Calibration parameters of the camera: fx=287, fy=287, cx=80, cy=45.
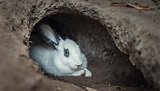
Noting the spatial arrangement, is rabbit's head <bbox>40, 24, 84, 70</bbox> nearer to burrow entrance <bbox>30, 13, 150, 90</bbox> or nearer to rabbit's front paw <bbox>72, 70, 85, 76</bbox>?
rabbit's front paw <bbox>72, 70, 85, 76</bbox>

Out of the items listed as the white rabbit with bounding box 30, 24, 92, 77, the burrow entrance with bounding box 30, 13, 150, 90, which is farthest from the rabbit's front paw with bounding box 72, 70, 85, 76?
the burrow entrance with bounding box 30, 13, 150, 90

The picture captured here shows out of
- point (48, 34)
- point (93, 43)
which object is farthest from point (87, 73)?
point (48, 34)

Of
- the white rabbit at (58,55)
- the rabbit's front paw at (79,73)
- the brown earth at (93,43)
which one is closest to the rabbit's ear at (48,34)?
the white rabbit at (58,55)

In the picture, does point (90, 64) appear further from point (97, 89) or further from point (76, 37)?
point (97, 89)

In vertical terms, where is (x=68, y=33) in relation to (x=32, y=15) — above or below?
below

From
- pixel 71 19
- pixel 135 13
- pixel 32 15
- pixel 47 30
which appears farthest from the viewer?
pixel 71 19

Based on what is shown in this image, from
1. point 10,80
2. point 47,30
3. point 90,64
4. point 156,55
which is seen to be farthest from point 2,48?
point 90,64

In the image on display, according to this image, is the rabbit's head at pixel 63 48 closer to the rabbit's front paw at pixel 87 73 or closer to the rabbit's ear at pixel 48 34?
the rabbit's ear at pixel 48 34
